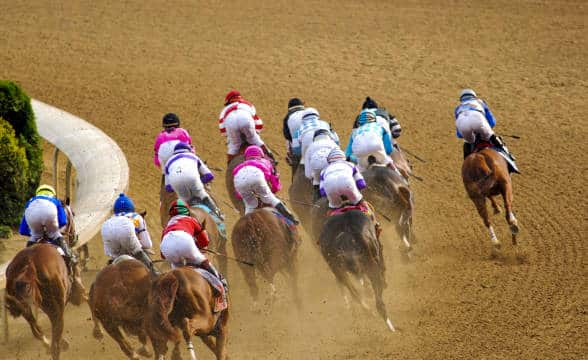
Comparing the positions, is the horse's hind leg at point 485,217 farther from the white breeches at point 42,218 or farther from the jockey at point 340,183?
the white breeches at point 42,218

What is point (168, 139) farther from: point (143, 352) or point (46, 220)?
point (143, 352)

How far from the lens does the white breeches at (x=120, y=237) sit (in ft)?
31.4

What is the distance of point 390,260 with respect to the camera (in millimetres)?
12055

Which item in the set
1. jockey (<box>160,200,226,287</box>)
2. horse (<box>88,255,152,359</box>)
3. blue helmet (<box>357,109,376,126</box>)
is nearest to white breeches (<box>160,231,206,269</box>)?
jockey (<box>160,200,226,287</box>)

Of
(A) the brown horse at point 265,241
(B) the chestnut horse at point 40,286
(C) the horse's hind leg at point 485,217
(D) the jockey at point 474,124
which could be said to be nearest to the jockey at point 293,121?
(D) the jockey at point 474,124

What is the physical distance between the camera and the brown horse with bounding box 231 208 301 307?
34.4 feet

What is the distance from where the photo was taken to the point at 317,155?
11461 millimetres

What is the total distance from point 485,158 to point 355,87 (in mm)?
6508

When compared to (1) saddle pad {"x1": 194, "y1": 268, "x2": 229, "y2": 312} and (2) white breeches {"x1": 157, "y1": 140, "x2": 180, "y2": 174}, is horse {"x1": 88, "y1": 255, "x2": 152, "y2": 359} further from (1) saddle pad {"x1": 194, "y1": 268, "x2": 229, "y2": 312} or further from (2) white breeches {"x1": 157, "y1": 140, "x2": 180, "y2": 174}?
(2) white breeches {"x1": 157, "y1": 140, "x2": 180, "y2": 174}

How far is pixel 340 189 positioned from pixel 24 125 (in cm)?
517

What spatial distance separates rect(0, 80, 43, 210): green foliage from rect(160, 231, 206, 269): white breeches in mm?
3964

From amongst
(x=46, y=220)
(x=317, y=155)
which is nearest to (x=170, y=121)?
(x=317, y=155)

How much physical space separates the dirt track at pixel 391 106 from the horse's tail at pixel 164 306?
1.64 metres

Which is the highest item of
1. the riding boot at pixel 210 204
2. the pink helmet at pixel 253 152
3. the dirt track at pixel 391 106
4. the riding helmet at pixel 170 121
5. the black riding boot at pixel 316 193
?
the riding helmet at pixel 170 121
